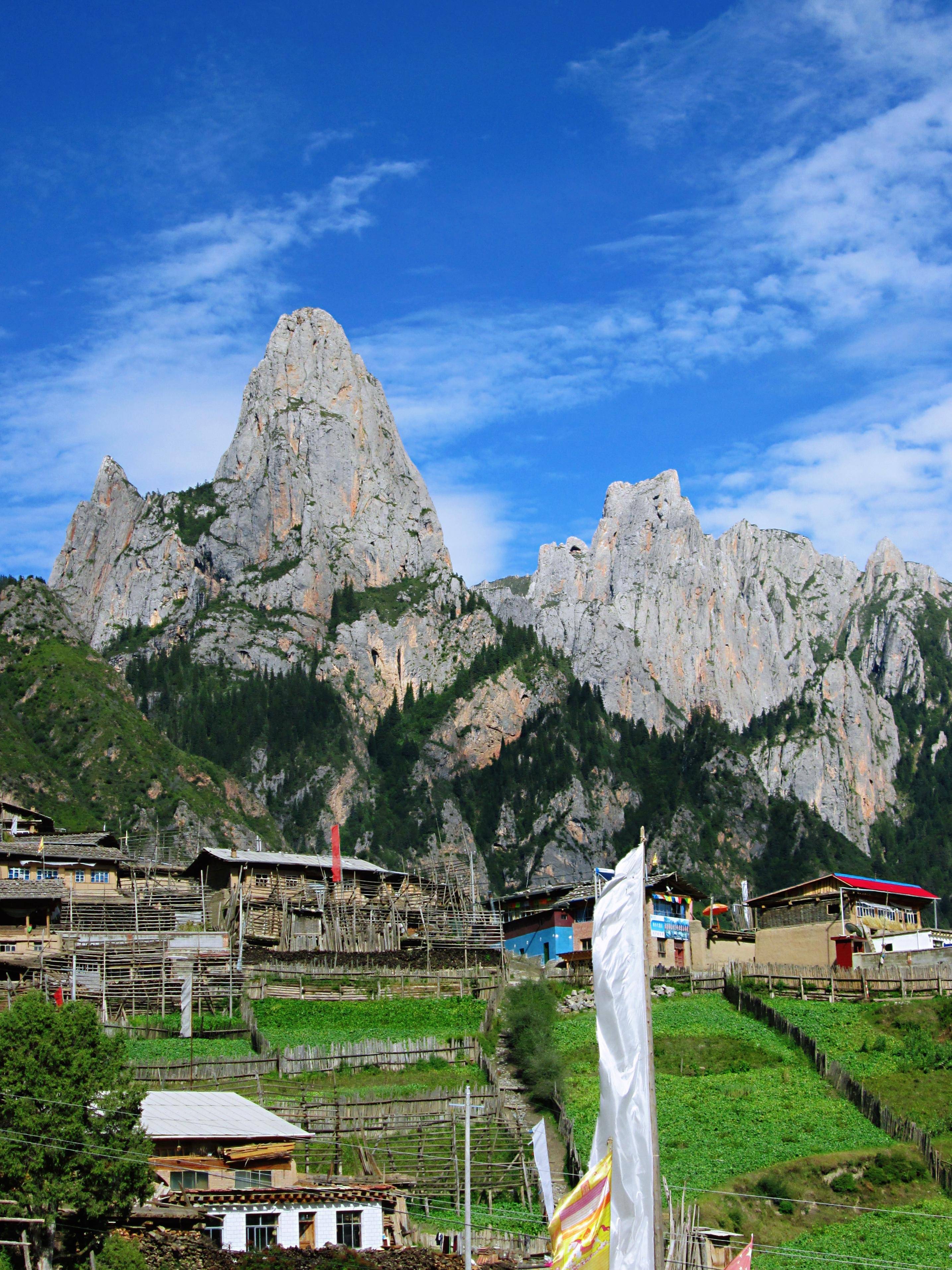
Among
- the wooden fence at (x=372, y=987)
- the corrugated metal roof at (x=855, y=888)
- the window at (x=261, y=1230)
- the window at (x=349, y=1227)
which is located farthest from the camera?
the corrugated metal roof at (x=855, y=888)

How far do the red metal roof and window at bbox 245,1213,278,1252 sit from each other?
52.7 m

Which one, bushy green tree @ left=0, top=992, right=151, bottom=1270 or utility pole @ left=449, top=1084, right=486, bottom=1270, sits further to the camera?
bushy green tree @ left=0, top=992, right=151, bottom=1270

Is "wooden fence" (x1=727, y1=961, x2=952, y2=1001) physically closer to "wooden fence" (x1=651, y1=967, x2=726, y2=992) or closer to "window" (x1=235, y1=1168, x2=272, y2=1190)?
"wooden fence" (x1=651, y1=967, x2=726, y2=992)

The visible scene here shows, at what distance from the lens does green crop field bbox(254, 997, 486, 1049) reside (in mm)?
60156

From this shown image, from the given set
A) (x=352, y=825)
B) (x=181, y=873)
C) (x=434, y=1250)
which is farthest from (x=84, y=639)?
(x=434, y=1250)

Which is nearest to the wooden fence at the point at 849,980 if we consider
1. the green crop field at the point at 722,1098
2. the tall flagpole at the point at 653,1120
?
the green crop field at the point at 722,1098

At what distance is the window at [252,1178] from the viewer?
39.3 meters

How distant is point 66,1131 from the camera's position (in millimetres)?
34406

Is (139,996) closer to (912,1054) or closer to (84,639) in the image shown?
(912,1054)

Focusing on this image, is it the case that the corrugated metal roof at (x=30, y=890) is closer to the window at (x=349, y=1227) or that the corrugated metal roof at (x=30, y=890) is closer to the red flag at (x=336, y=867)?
the red flag at (x=336, y=867)

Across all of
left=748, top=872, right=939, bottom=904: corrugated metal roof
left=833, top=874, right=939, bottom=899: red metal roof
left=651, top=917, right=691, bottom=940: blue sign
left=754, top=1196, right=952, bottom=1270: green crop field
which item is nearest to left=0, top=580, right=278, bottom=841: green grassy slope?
left=651, top=917, right=691, bottom=940: blue sign

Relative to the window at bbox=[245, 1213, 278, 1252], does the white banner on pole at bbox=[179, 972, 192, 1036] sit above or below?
above

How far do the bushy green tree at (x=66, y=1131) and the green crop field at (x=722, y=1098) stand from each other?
46.2 ft

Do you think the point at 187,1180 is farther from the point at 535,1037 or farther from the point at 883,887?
the point at 883,887
